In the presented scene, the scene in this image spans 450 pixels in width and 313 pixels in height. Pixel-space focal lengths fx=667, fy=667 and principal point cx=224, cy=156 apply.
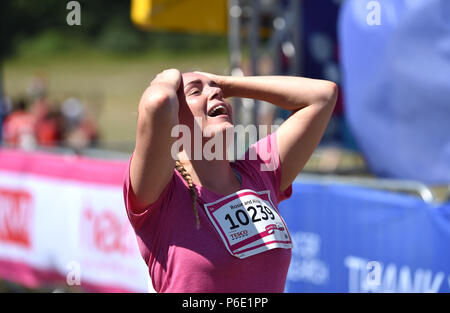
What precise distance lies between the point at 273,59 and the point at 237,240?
5819mm

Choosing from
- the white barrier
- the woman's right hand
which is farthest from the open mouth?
the white barrier

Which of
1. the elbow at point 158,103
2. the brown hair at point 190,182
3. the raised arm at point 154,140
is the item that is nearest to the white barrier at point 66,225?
the brown hair at point 190,182

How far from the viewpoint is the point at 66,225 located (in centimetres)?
607

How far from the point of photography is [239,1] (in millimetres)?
7477

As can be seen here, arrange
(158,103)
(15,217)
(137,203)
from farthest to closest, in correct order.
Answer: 1. (15,217)
2. (137,203)
3. (158,103)

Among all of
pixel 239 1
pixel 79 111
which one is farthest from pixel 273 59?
pixel 79 111

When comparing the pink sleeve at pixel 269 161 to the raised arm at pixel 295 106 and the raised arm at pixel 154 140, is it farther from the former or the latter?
the raised arm at pixel 154 140

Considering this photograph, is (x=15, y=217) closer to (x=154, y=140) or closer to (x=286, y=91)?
(x=286, y=91)

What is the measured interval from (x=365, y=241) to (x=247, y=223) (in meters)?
2.21

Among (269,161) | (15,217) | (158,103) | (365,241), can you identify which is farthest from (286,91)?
(15,217)

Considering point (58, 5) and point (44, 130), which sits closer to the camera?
point (44, 130)

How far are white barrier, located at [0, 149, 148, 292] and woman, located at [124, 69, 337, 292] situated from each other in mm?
3061

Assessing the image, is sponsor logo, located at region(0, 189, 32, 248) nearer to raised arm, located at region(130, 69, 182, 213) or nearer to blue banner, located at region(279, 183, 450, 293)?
blue banner, located at region(279, 183, 450, 293)

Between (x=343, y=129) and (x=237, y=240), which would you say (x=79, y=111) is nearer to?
(x=343, y=129)
